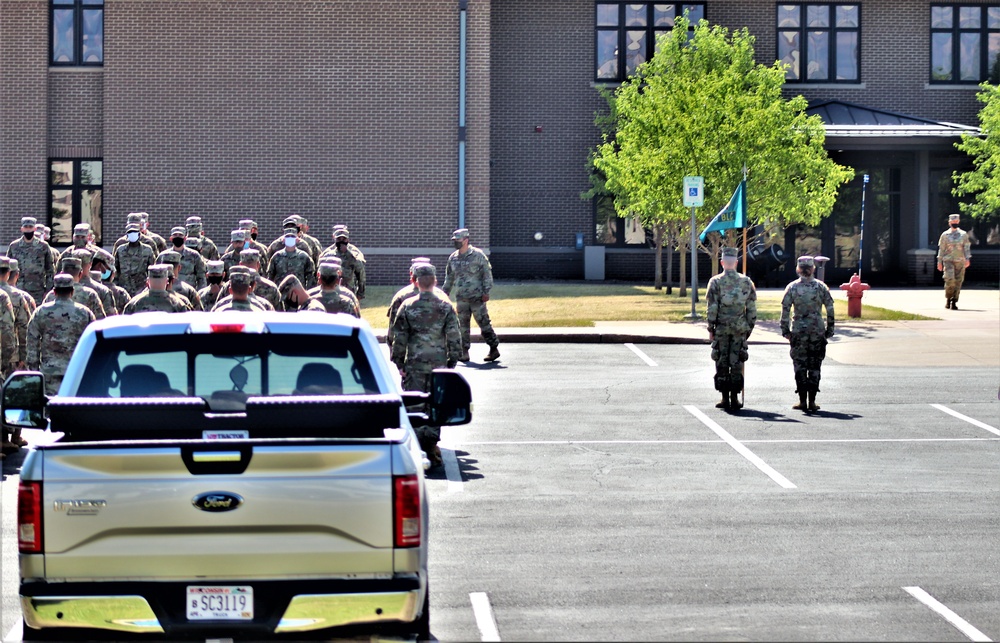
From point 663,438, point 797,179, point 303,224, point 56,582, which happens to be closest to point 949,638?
point 56,582

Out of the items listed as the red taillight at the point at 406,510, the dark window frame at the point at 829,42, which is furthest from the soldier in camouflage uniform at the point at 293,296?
the dark window frame at the point at 829,42

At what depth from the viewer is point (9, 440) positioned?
14609mm

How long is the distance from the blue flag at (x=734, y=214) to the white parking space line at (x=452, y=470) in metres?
12.7

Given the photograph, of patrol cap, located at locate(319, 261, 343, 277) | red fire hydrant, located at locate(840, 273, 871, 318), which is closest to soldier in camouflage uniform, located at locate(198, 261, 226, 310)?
patrol cap, located at locate(319, 261, 343, 277)

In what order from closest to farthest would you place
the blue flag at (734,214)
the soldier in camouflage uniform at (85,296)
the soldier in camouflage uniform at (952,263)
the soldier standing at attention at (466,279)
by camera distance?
the soldier in camouflage uniform at (85,296), the soldier standing at attention at (466,279), the blue flag at (734,214), the soldier in camouflage uniform at (952,263)

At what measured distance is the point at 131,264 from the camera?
20.9 meters

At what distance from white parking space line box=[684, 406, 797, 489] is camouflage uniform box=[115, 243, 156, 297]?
8136 mm

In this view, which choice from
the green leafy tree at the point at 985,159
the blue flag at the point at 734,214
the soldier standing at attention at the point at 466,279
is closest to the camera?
the soldier standing at attention at the point at 466,279

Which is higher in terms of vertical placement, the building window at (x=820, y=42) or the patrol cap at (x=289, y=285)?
the building window at (x=820, y=42)

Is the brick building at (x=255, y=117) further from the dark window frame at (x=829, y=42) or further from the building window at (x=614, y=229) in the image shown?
the building window at (x=614, y=229)

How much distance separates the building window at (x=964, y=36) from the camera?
127ft

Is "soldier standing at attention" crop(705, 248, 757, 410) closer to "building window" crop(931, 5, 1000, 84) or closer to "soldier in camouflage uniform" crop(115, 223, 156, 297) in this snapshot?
"soldier in camouflage uniform" crop(115, 223, 156, 297)

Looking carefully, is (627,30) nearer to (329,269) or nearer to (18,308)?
(329,269)

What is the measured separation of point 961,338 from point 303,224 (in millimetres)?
10654
